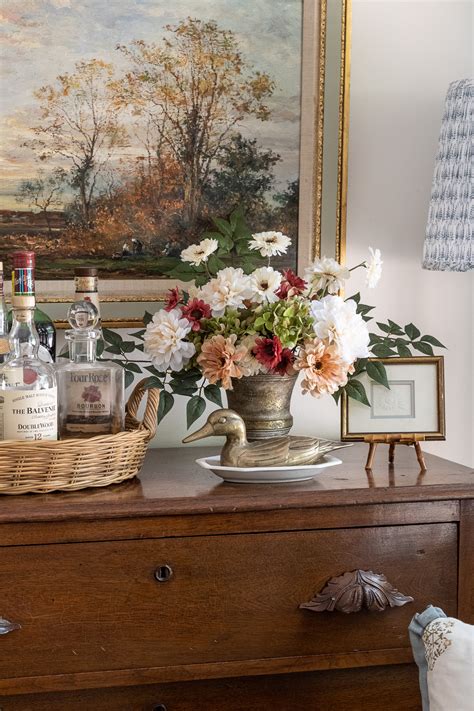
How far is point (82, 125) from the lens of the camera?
1.78 m

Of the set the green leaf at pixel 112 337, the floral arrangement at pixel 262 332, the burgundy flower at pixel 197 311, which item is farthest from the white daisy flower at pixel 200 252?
the green leaf at pixel 112 337

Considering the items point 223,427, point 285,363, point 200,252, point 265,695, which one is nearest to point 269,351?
point 285,363

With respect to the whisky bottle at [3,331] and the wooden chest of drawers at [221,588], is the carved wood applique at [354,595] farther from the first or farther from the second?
the whisky bottle at [3,331]

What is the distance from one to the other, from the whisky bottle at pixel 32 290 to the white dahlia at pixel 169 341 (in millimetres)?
190

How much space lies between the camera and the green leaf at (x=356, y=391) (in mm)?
1606

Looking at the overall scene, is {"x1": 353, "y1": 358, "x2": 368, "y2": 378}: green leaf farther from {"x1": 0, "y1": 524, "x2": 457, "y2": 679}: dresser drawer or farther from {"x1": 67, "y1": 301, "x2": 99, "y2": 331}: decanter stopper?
{"x1": 67, "y1": 301, "x2": 99, "y2": 331}: decanter stopper

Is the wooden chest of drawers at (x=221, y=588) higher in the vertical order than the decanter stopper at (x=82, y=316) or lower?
lower

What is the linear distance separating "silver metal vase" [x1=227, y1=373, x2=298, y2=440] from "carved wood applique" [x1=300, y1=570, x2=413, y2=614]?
29 centimetres

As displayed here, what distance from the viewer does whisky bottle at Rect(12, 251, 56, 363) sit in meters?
1.43

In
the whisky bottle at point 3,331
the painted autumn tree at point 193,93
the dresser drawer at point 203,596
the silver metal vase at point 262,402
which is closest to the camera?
the dresser drawer at point 203,596

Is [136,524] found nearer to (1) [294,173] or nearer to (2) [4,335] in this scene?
(2) [4,335]

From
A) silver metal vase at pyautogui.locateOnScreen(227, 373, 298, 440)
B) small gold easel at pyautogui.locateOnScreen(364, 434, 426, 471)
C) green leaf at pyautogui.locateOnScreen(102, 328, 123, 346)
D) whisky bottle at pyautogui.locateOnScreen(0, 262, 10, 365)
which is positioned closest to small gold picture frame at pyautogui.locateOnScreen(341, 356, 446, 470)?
small gold easel at pyautogui.locateOnScreen(364, 434, 426, 471)

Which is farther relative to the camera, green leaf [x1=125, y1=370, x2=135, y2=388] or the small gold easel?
green leaf [x1=125, y1=370, x2=135, y2=388]

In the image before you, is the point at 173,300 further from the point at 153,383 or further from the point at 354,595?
the point at 354,595
